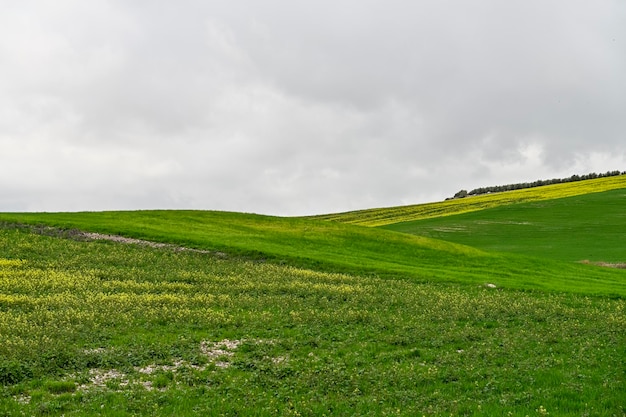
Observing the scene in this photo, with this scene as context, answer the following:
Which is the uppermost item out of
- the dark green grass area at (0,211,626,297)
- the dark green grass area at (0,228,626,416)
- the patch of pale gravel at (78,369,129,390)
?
the dark green grass area at (0,211,626,297)

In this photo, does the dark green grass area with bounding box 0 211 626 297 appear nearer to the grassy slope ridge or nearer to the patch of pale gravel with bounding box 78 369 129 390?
the patch of pale gravel with bounding box 78 369 129 390

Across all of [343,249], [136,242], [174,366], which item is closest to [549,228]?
[343,249]

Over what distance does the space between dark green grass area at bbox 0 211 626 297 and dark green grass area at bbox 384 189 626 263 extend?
17.8 m

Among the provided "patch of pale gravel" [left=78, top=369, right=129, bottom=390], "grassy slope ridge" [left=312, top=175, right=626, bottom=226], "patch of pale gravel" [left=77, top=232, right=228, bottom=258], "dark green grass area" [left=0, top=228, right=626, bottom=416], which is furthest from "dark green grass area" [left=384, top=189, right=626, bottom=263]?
"patch of pale gravel" [left=78, top=369, right=129, bottom=390]

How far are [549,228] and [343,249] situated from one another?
173 feet

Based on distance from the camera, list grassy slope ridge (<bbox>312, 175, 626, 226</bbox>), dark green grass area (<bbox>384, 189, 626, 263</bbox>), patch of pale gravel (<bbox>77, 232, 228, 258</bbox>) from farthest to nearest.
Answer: grassy slope ridge (<bbox>312, 175, 626, 226</bbox>) → dark green grass area (<bbox>384, 189, 626, 263</bbox>) → patch of pale gravel (<bbox>77, 232, 228, 258</bbox>)

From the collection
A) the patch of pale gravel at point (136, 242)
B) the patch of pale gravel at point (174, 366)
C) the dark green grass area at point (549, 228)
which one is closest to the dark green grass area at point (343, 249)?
the patch of pale gravel at point (136, 242)

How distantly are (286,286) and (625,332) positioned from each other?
19827 mm

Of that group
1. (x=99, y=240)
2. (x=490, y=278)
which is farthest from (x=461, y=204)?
(x=99, y=240)

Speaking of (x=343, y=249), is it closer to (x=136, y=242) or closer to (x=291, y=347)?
(x=136, y=242)

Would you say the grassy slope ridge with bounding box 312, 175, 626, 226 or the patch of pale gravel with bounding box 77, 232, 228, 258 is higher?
the grassy slope ridge with bounding box 312, 175, 626, 226

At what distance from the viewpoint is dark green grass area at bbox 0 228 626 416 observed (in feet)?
49.1

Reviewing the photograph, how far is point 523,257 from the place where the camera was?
59.3 meters

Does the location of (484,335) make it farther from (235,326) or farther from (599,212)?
(599,212)
